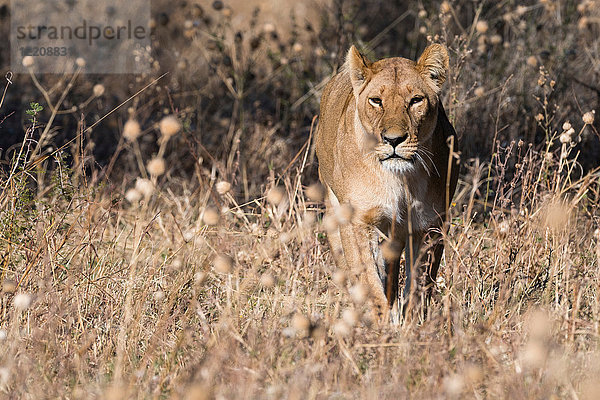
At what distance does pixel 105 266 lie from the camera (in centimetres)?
466

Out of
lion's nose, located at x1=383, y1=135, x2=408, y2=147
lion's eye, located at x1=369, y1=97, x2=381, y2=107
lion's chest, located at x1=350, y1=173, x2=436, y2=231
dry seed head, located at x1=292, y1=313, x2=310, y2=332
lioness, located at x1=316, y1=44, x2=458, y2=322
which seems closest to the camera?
dry seed head, located at x1=292, y1=313, x2=310, y2=332

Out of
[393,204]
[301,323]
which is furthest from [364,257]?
[301,323]

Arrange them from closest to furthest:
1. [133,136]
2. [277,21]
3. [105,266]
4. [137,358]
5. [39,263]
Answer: [133,136] < [137,358] < [39,263] < [105,266] < [277,21]

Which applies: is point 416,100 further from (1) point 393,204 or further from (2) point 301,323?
(2) point 301,323

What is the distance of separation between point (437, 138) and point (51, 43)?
6.56m

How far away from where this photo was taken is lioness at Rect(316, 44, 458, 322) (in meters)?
4.08

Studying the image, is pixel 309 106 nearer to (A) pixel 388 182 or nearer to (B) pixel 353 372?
(A) pixel 388 182

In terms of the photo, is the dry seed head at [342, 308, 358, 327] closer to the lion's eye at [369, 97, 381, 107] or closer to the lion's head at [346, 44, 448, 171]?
the lion's head at [346, 44, 448, 171]

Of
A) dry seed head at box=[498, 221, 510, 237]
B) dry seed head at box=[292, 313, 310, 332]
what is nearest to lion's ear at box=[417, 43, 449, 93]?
dry seed head at box=[498, 221, 510, 237]

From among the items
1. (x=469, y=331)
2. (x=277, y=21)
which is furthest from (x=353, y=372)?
(x=277, y=21)

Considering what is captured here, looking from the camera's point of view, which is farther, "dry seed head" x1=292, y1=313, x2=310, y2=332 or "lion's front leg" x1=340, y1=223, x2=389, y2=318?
"lion's front leg" x1=340, y1=223, x2=389, y2=318

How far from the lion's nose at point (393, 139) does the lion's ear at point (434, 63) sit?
53 centimetres

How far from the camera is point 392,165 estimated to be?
403cm

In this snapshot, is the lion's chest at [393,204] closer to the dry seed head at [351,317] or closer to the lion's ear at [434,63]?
the lion's ear at [434,63]
